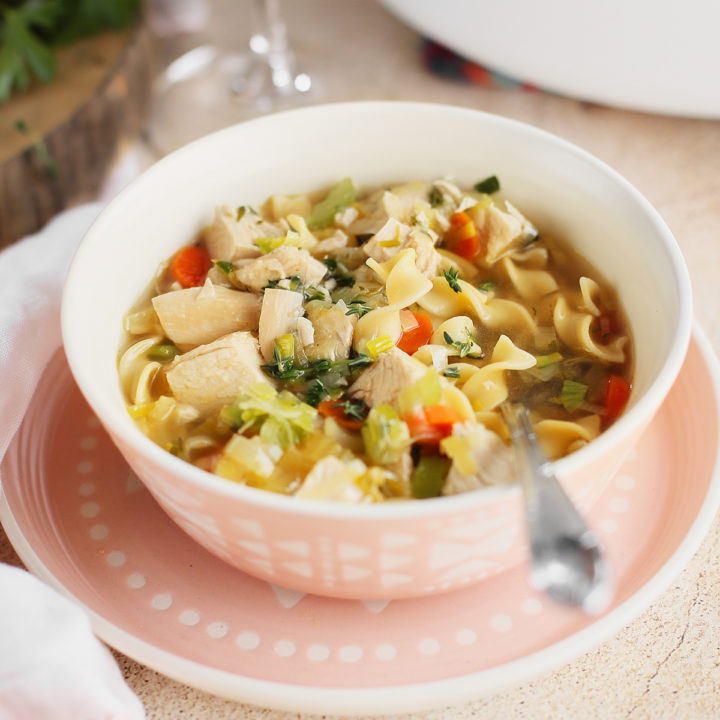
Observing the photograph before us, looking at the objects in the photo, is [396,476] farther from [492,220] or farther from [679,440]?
[492,220]

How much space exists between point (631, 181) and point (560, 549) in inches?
102

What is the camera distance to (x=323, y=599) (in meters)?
2.02

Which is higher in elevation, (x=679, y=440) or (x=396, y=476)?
(x=396, y=476)

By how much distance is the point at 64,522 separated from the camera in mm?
2209

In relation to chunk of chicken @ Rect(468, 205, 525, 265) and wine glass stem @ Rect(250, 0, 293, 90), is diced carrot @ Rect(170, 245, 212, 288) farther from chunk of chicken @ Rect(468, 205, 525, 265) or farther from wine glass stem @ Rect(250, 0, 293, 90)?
wine glass stem @ Rect(250, 0, 293, 90)

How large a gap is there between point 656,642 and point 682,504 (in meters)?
0.34

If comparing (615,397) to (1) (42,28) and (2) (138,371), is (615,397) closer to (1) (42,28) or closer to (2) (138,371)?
(2) (138,371)

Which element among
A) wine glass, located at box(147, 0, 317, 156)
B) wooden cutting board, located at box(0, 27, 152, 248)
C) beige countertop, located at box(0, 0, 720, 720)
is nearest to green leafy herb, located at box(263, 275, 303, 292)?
beige countertop, located at box(0, 0, 720, 720)

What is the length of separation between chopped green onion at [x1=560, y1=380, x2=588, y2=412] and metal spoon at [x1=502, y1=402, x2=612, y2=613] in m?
0.64

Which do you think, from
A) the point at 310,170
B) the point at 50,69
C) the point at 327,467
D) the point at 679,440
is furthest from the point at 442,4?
the point at 327,467

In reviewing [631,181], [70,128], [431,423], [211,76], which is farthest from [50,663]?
[211,76]

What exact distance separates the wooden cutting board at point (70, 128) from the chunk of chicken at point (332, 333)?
1.86 m

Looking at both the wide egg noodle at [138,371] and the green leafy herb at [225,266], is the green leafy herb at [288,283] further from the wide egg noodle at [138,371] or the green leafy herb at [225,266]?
the wide egg noodle at [138,371]

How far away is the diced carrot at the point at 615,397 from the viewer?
228cm
